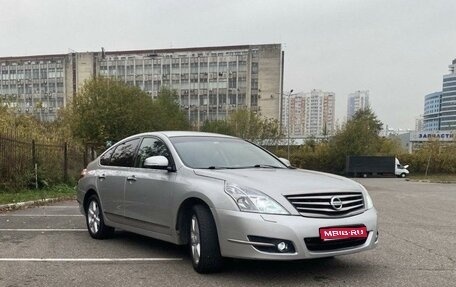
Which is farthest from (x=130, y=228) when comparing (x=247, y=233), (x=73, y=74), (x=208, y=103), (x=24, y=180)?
(x=73, y=74)

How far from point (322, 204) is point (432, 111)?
3805 inches

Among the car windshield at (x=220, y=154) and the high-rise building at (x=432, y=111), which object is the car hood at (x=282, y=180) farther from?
the high-rise building at (x=432, y=111)

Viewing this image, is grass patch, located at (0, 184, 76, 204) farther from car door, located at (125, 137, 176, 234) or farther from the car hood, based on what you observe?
the car hood

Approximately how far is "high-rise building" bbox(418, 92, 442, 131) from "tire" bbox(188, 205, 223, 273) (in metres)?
88.3

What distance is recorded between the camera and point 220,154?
19.8 ft

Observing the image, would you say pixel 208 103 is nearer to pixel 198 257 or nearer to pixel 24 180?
pixel 24 180

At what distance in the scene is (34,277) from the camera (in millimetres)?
5074

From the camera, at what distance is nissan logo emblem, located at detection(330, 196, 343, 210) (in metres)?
4.77

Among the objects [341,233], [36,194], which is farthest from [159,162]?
[36,194]

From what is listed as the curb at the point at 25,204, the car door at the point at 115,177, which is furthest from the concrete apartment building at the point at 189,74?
the car door at the point at 115,177

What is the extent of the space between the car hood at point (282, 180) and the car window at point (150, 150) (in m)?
0.90

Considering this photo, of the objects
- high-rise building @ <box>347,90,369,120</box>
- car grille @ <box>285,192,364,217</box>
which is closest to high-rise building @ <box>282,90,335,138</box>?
high-rise building @ <box>347,90,369,120</box>

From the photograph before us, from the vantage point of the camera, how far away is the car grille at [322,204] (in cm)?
464

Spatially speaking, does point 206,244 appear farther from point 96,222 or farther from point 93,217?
point 93,217
